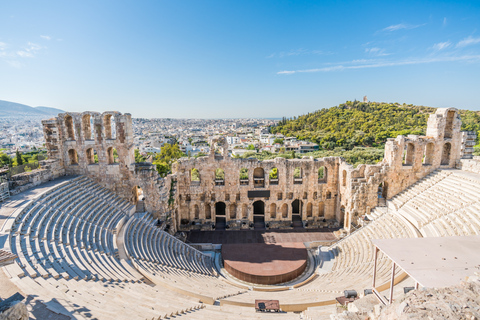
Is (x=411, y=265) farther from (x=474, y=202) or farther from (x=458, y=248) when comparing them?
(x=474, y=202)

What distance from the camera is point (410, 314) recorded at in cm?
590

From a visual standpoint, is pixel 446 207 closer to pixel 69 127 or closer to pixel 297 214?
pixel 297 214

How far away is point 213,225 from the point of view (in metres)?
25.5

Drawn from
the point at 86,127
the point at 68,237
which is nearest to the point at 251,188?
the point at 68,237

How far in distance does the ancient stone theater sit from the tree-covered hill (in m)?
45.6

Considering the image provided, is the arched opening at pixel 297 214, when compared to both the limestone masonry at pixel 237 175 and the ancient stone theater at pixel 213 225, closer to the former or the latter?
the ancient stone theater at pixel 213 225

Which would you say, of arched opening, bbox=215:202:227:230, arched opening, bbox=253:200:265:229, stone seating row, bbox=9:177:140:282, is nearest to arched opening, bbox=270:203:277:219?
arched opening, bbox=253:200:265:229

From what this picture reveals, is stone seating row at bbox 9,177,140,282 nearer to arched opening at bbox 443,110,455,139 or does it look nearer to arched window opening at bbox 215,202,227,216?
arched window opening at bbox 215,202,227,216

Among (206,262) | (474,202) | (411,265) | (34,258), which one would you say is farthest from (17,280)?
(474,202)

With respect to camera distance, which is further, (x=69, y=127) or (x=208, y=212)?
(x=208, y=212)

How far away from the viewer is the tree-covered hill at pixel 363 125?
66.7 meters

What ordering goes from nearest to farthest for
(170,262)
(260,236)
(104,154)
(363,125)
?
(170,262)
(104,154)
(260,236)
(363,125)

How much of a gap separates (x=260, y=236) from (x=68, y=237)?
49.2ft

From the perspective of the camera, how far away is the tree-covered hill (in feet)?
219
